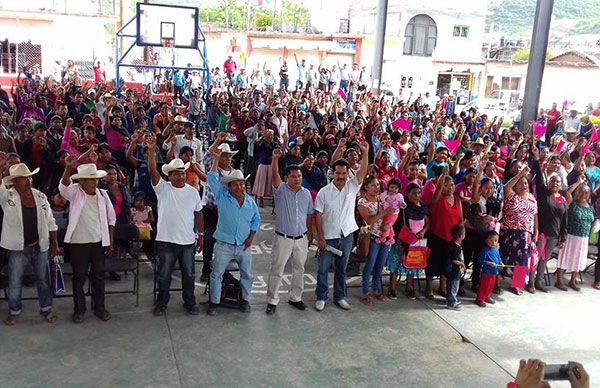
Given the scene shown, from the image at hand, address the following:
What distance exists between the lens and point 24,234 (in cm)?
561

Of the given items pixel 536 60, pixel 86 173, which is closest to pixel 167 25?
pixel 536 60

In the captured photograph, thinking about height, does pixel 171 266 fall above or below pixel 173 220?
below

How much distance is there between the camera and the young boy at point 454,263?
22.5 feet

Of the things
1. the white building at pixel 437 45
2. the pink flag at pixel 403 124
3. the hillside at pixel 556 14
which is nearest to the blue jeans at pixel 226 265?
the pink flag at pixel 403 124

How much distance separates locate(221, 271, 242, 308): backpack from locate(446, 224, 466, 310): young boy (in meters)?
2.55

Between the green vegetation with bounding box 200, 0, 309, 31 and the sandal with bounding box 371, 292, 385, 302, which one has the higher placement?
the green vegetation with bounding box 200, 0, 309, 31

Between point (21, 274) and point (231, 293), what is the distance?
221 cm

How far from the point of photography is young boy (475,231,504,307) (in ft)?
23.1

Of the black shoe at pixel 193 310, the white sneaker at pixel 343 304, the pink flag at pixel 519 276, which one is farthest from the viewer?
the pink flag at pixel 519 276

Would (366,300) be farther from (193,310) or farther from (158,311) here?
(158,311)

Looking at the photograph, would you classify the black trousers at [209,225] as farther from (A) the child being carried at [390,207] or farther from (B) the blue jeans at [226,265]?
(A) the child being carried at [390,207]

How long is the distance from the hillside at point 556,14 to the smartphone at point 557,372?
109m

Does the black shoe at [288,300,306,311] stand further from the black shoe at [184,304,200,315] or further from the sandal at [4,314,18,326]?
the sandal at [4,314,18,326]

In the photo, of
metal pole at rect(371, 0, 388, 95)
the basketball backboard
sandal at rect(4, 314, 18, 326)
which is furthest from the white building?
sandal at rect(4, 314, 18, 326)
